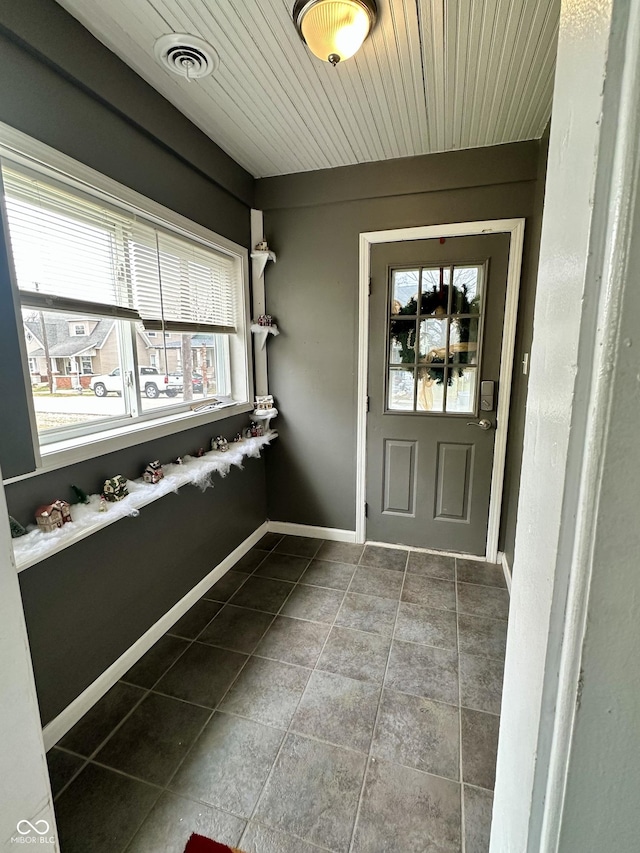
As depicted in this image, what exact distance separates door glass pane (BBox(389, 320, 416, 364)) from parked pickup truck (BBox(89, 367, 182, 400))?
1392 mm

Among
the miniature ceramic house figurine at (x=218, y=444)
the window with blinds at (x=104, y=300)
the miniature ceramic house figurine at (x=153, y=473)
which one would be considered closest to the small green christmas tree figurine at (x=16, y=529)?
the window with blinds at (x=104, y=300)

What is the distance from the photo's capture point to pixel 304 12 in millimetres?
1354

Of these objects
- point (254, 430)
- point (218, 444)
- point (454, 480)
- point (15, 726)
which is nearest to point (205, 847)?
point (15, 726)

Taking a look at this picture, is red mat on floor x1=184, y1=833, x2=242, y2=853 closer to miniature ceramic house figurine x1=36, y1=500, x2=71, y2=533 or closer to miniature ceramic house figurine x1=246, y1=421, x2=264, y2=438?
miniature ceramic house figurine x1=36, y1=500, x2=71, y2=533

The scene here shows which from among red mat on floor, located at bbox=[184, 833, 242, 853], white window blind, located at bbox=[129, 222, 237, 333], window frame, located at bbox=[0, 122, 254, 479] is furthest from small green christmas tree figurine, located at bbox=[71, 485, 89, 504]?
red mat on floor, located at bbox=[184, 833, 242, 853]

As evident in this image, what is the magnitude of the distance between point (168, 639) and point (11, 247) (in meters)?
1.82

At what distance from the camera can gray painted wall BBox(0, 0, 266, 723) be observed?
4.29 feet

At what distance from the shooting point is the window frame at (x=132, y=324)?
51.4 inches

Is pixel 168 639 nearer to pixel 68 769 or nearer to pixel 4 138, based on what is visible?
pixel 68 769

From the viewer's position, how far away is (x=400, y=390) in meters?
2.71

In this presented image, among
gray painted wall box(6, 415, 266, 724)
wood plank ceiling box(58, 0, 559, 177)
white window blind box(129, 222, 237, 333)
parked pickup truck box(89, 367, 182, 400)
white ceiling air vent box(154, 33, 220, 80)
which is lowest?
gray painted wall box(6, 415, 266, 724)

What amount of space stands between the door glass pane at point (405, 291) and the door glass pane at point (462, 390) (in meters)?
0.50

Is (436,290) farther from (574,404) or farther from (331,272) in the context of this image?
(574,404)

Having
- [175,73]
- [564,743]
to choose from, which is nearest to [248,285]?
[175,73]
